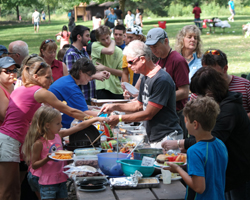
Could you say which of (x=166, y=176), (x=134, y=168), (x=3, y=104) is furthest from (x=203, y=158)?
(x=3, y=104)

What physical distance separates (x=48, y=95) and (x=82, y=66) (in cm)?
89

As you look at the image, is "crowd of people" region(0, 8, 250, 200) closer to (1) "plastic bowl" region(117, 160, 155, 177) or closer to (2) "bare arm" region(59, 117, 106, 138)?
(2) "bare arm" region(59, 117, 106, 138)

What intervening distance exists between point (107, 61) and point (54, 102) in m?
2.65

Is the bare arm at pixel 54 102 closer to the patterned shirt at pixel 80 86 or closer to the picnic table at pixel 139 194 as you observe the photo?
the picnic table at pixel 139 194

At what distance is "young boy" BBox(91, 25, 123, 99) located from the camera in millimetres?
5859

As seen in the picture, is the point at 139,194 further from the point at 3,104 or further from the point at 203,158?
the point at 3,104

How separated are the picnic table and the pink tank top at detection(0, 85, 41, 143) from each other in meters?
1.14

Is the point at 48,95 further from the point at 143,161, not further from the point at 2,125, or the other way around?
the point at 143,161

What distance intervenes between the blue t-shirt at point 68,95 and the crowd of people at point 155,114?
12mm

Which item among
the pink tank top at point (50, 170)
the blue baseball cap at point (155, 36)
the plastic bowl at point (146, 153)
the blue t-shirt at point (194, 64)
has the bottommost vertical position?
the pink tank top at point (50, 170)

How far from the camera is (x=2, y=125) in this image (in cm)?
347

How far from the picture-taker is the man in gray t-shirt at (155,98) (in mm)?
3221

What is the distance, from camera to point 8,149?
3359 mm

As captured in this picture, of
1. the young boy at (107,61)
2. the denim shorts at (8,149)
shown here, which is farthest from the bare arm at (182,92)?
the young boy at (107,61)
